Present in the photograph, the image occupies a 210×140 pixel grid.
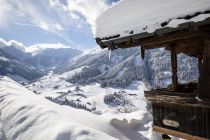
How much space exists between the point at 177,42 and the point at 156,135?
166 inches

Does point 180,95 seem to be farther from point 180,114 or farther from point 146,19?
point 146,19

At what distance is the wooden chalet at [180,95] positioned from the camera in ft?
18.3

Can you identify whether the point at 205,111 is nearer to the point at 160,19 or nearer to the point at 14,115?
the point at 160,19

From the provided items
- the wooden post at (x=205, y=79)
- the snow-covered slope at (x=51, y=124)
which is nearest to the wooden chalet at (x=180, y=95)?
the wooden post at (x=205, y=79)

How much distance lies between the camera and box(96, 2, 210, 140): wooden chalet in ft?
18.3

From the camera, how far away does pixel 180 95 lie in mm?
6180

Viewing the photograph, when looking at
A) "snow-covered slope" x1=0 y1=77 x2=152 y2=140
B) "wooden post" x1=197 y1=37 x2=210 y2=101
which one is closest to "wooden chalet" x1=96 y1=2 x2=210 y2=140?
"wooden post" x1=197 y1=37 x2=210 y2=101

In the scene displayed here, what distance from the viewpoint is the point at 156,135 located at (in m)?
10.4

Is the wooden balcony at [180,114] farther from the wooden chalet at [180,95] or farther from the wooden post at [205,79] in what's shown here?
the wooden post at [205,79]

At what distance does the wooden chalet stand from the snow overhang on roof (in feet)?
0.07

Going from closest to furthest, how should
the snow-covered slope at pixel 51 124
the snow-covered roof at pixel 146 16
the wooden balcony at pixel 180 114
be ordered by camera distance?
the snow-covered roof at pixel 146 16
the wooden balcony at pixel 180 114
the snow-covered slope at pixel 51 124

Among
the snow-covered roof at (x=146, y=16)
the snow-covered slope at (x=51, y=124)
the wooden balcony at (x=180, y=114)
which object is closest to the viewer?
the snow-covered roof at (x=146, y=16)

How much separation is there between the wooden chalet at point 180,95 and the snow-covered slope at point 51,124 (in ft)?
4.02

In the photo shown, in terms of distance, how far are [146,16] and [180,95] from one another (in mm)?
1597
